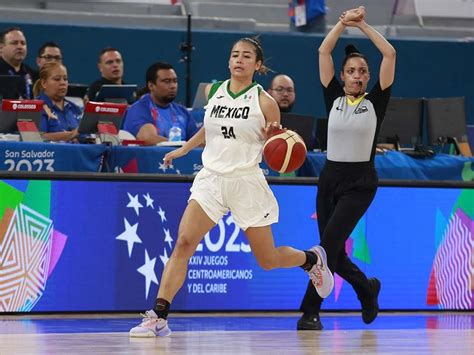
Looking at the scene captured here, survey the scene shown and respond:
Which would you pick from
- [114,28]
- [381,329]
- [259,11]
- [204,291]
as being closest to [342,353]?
[381,329]

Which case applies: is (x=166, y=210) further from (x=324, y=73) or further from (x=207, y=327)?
(x=324, y=73)

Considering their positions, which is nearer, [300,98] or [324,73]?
[324,73]

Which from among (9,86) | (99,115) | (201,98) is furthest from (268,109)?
(201,98)

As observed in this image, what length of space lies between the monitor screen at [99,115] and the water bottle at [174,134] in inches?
27.8

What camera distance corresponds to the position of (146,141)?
11211mm

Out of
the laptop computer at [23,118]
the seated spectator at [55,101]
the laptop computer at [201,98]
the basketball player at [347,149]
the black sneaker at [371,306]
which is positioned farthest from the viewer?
the laptop computer at [201,98]

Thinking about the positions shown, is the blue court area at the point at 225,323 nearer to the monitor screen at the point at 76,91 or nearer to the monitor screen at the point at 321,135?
the monitor screen at the point at 321,135

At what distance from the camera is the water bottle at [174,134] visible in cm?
1136

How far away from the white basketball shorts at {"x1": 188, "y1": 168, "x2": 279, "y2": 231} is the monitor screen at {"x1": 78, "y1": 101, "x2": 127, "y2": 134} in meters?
2.88

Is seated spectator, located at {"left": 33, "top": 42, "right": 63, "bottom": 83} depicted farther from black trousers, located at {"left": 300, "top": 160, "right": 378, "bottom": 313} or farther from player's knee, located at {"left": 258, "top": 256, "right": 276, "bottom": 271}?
player's knee, located at {"left": 258, "top": 256, "right": 276, "bottom": 271}

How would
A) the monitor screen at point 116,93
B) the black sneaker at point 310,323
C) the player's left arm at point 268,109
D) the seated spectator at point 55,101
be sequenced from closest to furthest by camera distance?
Answer: the player's left arm at point 268,109 < the black sneaker at point 310,323 < the seated spectator at point 55,101 < the monitor screen at point 116,93

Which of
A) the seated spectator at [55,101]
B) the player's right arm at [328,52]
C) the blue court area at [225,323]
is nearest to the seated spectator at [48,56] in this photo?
the seated spectator at [55,101]

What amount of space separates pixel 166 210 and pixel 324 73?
2.14 m

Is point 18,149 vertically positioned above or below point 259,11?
below
